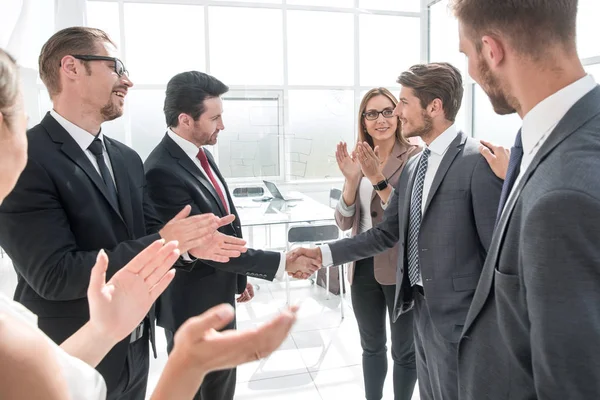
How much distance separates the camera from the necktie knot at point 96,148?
1608mm

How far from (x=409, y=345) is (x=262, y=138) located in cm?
453

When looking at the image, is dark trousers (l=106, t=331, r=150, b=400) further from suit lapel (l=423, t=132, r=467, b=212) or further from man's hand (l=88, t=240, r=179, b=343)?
suit lapel (l=423, t=132, r=467, b=212)

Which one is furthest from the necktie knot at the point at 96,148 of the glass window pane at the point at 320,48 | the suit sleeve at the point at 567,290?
the glass window pane at the point at 320,48

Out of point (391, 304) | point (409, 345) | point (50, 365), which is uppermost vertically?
point (50, 365)

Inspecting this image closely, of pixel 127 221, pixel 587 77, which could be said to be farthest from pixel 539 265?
pixel 127 221

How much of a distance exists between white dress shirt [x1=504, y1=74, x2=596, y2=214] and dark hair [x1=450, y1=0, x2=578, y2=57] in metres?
0.10

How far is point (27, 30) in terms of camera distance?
251cm

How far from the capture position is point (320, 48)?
21.6 feet

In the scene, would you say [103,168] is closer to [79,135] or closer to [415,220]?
[79,135]

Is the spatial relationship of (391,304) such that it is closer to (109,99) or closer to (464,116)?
(109,99)

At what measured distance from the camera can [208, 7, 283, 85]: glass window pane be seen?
6.25 m

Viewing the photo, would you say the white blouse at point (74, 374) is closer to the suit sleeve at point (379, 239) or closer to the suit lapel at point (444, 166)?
the suit lapel at point (444, 166)

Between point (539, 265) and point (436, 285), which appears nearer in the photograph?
point (539, 265)

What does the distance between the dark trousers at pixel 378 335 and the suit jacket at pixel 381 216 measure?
2.8 inches
